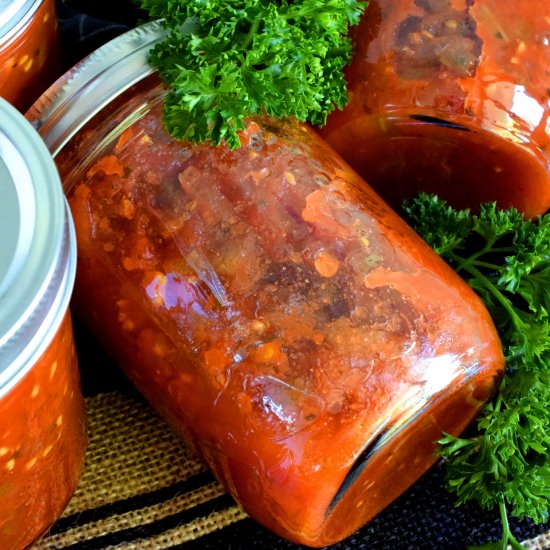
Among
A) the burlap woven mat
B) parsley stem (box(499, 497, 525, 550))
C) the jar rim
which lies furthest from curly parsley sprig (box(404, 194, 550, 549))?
the jar rim

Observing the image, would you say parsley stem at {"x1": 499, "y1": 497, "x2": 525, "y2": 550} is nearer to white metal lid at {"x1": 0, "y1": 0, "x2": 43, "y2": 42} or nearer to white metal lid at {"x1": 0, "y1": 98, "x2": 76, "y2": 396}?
white metal lid at {"x1": 0, "y1": 98, "x2": 76, "y2": 396}

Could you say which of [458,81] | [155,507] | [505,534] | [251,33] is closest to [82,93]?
[251,33]

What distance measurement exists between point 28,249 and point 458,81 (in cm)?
66

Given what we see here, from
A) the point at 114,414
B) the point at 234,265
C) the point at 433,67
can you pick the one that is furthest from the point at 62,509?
the point at 433,67

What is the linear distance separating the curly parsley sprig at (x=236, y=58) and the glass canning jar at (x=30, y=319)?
0.22 meters

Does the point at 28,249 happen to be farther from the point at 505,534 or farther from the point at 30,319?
the point at 505,534

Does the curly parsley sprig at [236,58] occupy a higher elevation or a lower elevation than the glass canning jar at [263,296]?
higher

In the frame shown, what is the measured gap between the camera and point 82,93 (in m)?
1.06

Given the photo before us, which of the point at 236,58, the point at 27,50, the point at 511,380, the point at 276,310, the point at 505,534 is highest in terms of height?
the point at 27,50

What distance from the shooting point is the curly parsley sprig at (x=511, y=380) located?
1144 mm

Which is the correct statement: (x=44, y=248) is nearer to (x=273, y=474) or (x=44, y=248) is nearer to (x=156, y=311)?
(x=156, y=311)

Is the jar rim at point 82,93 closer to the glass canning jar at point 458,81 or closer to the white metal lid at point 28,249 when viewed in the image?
A: the white metal lid at point 28,249

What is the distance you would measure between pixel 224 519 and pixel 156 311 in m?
0.38

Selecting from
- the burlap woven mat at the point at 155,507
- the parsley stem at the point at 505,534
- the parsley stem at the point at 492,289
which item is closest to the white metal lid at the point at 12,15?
the burlap woven mat at the point at 155,507
